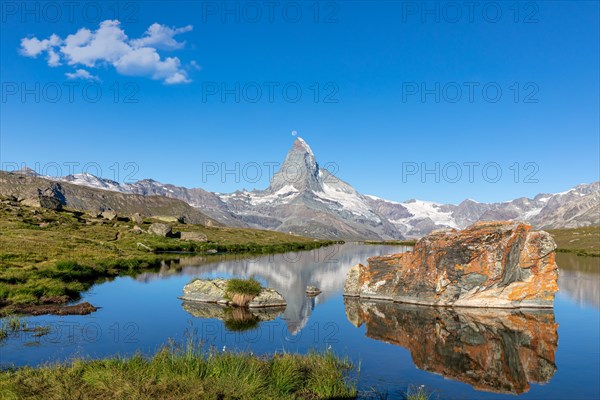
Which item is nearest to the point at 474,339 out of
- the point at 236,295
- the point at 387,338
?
the point at 387,338

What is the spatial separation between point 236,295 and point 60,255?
3876cm

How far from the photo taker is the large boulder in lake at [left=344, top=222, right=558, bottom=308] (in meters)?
43.6

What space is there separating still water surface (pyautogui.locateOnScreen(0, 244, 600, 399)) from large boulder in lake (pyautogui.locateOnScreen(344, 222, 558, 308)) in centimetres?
210

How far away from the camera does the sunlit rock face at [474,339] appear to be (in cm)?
2380

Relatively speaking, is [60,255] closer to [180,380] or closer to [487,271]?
[180,380]

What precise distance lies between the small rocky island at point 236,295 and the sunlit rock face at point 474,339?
7991 mm

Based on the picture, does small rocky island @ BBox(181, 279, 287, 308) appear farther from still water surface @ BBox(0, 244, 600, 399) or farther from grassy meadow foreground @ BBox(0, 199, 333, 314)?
grassy meadow foreground @ BBox(0, 199, 333, 314)

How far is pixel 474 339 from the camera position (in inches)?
1208

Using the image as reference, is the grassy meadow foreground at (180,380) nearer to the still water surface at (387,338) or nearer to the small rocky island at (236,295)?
the still water surface at (387,338)

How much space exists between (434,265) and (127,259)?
53326 mm

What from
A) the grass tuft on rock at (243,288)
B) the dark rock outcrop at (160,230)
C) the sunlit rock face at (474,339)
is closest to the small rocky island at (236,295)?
the grass tuft on rock at (243,288)

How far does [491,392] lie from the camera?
21297 mm

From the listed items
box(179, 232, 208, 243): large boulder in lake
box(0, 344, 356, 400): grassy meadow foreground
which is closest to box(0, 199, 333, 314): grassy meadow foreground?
box(179, 232, 208, 243): large boulder in lake

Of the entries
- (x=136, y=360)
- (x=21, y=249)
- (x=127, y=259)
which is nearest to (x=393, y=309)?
(x=136, y=360)
